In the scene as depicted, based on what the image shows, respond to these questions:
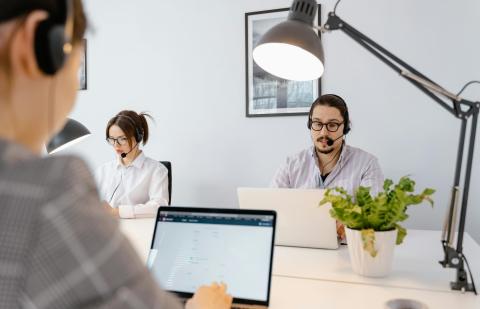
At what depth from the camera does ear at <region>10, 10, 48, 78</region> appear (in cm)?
44

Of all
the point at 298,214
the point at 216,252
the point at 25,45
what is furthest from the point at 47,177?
the point at 298,214

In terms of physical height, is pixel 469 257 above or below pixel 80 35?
below

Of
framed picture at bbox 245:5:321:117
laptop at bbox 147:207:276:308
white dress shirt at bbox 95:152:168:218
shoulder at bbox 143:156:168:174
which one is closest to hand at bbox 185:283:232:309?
laptop at bbox 147:207:276:308

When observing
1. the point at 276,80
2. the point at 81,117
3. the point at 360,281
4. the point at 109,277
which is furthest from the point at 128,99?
the point at 109,277

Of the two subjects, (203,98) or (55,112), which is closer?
(55,112)

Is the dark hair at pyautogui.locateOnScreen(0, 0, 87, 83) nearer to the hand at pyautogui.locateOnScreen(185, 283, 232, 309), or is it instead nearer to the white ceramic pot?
the hand at pyautogui.locateOnScreen(185, 283, 232, 309)

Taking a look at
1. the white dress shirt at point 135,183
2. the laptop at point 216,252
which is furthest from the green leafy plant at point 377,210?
the white dress shirt at point 135,183

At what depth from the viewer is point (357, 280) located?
1277 mm

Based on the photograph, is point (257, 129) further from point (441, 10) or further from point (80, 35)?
point (80, 35)

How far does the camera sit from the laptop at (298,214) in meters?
1.53

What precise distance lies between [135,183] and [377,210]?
5.58 ft

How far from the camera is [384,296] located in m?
1.14

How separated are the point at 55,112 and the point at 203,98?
2618 millimetres

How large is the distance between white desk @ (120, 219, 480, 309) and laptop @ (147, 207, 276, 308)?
0.10 metres
